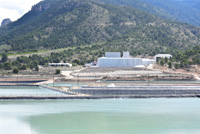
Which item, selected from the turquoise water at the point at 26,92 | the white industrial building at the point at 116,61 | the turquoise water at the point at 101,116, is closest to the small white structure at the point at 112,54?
the white industrial building at the point at 116,61

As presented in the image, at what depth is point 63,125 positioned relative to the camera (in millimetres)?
50125

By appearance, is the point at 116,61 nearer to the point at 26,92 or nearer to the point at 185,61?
the point at 185,61

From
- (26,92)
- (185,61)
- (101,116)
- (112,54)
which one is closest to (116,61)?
(112,54)

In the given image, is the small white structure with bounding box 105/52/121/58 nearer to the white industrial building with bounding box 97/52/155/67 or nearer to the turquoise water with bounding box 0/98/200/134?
the white industrial building with bounding box 97/52/155/67

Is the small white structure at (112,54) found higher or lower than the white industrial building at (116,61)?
higher

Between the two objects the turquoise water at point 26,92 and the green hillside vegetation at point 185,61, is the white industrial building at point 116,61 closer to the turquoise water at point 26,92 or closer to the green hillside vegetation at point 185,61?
the green hillside vegetation at point 185,61

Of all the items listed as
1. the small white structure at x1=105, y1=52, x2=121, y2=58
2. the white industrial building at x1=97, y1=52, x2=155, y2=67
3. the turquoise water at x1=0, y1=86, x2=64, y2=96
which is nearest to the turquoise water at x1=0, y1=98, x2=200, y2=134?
the turquoise water at x1=0, y1=86, x2=64, y2=96

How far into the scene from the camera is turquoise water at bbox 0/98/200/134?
4803cm

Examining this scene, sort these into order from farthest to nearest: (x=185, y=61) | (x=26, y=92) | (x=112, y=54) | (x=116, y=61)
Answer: (x=112, y=54) → (x=116, y=61) → (x=185, y=61) → (x=26, y=92)

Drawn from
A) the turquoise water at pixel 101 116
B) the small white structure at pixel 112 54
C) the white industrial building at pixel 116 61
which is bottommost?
the turquoise water at pixel 101 116

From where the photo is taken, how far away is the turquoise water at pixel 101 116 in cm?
4803

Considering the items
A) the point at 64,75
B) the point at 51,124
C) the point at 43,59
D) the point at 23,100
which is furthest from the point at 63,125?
the point at 43,59

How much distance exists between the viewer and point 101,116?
55.4 meters

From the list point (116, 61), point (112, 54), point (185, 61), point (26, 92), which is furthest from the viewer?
point (112, 54)
